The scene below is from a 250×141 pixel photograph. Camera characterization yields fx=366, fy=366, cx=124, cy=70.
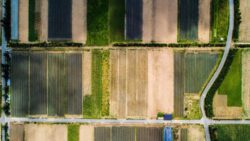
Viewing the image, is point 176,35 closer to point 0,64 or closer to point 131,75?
point 131,75

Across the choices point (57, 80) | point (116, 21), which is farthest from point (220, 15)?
point (57, 80)

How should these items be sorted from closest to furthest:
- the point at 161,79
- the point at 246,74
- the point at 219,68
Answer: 1. the point at 246,74
2. the point at 219,68
3. the point at 161,79

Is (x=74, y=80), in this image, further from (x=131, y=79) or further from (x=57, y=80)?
(x=131, y=79)

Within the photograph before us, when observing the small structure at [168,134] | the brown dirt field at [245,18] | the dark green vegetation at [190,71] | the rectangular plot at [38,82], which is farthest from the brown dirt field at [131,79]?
the brown dirt field at [245,18]

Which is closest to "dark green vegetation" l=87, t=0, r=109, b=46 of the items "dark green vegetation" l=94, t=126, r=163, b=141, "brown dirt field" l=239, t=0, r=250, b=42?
"dark green vegetation" l=94, t=126, r=163, b=141

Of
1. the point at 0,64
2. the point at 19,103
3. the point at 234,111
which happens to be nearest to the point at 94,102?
the point at 19,103

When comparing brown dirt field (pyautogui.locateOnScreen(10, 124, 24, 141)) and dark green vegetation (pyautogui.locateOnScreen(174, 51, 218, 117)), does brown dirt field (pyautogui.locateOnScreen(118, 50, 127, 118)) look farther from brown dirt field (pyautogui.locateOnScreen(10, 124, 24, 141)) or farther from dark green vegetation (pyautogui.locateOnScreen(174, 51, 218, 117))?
brown dirt field (pyautogui.locateOnScreen(10, 124, 24, 141))
